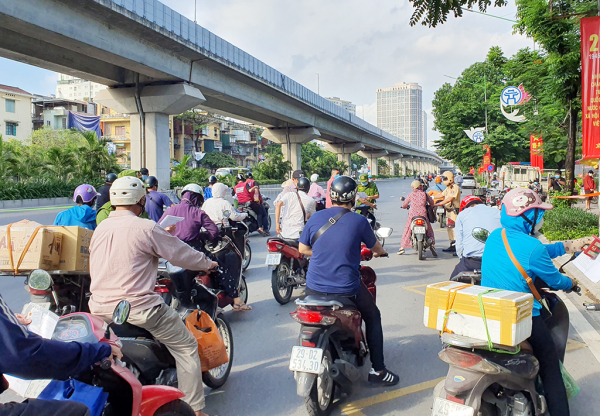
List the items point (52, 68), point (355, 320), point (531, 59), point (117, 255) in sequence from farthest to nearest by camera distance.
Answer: point (52, 68)
point (531, 59)
point (355, 320)
point (117, 255)

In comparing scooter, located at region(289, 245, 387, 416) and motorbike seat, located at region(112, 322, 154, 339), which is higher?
motorbike seat, located at region(112, 322, 154, 339)

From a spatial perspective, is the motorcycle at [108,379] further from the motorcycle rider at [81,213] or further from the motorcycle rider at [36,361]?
the motorcycle rider at [81,213]

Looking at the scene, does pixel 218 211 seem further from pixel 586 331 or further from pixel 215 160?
pixel 215 160

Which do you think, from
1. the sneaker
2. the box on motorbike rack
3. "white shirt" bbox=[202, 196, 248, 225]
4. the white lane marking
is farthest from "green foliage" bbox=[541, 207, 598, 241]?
the box on motorbike rack

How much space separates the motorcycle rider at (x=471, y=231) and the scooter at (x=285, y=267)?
2.13 m

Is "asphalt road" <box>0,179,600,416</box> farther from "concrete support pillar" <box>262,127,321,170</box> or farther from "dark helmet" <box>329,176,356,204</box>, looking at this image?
"concrete support pillar" <box>262,127,321,170</box>

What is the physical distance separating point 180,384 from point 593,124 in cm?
851

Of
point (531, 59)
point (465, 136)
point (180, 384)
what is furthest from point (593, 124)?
point (465, 136)

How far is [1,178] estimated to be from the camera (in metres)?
23.1

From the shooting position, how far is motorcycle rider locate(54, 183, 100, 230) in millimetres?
5363

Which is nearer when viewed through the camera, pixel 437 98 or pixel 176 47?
pixel 176 47

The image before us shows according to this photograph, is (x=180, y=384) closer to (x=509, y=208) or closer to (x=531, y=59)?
(x=509, y=208)

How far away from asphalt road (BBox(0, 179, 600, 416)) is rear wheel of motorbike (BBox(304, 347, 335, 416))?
0.19 m

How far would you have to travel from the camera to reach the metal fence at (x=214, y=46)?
54.2 ft
